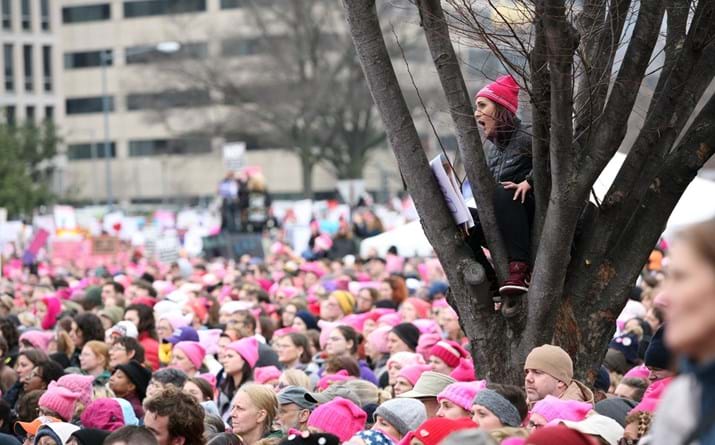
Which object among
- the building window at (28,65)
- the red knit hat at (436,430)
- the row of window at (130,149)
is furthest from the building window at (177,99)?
the red knit hat at (436,430)

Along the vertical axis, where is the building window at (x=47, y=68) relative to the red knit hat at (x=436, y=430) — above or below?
above

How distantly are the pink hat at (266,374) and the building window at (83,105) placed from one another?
276 ft

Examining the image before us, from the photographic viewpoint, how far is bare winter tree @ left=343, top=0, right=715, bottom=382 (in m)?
6.80

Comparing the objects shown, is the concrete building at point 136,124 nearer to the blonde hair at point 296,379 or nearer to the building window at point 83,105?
the building window at point 83,105

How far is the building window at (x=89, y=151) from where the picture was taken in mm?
91544

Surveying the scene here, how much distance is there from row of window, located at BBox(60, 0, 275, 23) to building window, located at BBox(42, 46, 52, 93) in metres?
3.24

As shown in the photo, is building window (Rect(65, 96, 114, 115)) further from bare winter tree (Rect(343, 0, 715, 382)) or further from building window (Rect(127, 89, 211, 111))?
bare winter tree (Rect(343, 0, 715, 382))

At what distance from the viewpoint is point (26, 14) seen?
89.2 metres

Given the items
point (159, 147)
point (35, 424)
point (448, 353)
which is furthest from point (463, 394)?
point (159, 147)

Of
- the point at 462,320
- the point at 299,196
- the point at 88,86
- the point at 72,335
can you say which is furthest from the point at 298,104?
the point at 462,320

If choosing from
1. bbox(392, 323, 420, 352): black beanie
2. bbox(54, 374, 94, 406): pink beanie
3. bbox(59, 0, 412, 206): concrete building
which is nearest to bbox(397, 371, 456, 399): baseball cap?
bbox(54, 374, 94, 406): pink beanie

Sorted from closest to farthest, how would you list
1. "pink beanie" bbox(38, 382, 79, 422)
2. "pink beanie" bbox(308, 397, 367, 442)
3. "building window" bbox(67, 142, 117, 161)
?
"pink beanie" bbox(308, 397, 367, 442) → "pink beanie" bbox(38, 382, 79, 422) → "building window" bbox(67, 142, 117, 161)

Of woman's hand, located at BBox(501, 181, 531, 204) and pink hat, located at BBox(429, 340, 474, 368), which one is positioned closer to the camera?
woman's hand, located at BBox(501, 181, 531, 204)

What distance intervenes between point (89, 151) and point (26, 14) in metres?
9.55
